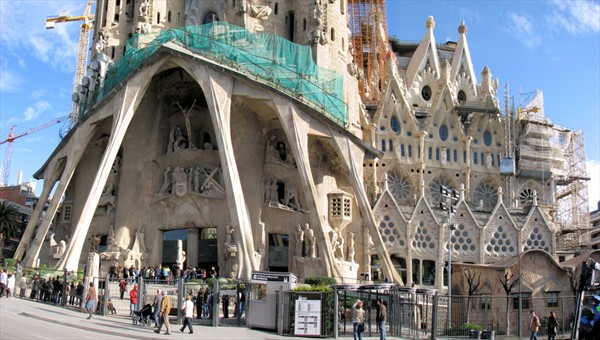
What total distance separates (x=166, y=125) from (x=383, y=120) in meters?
16.8

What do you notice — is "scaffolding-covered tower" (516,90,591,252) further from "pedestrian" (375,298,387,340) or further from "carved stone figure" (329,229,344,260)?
"pedestrian" (375,298,387,340)

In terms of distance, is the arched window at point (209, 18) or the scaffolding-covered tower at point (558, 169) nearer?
the arched window at point (209, 18)

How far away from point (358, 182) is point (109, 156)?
45.9 ft

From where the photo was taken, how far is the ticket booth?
21.8 metres

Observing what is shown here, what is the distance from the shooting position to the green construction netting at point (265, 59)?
1543 inches

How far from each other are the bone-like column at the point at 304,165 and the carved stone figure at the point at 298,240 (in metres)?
1.64

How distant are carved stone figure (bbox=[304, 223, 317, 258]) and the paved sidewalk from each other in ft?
50.3

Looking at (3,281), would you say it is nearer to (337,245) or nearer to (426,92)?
(337,245)

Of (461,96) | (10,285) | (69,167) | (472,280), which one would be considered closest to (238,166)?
(69,167)

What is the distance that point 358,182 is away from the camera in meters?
38.8

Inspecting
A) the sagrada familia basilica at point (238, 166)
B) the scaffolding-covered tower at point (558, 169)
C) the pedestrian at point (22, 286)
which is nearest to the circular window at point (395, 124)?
the sagrada familia basilica at point (238, 166)

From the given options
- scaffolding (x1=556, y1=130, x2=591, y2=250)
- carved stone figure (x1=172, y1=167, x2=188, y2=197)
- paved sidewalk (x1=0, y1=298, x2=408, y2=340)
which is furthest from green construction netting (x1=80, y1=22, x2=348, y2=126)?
scaffolding (x1=556, y1=130, x2=591, y2=250)

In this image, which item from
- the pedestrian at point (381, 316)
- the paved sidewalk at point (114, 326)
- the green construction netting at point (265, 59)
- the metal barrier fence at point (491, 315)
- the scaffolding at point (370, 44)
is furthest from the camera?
the scaffolding at point (370, 44)

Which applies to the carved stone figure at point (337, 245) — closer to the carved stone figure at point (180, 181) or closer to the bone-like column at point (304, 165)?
the bone-like column at point (304, 165)
